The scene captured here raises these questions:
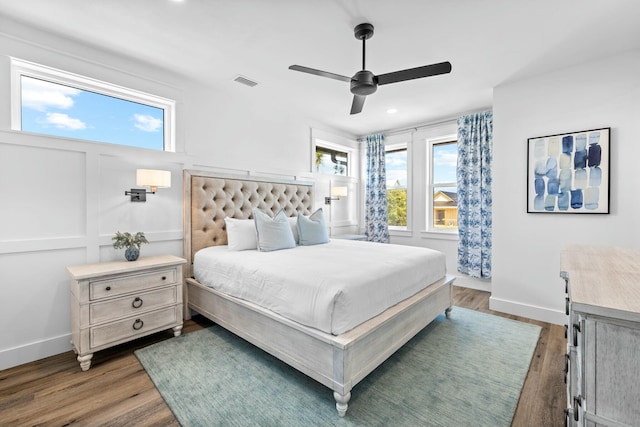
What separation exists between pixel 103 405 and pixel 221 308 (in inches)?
41.8

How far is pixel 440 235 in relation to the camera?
4996mm

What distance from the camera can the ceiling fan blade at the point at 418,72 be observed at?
7.30 feet

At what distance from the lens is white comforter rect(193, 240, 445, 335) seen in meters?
1.90

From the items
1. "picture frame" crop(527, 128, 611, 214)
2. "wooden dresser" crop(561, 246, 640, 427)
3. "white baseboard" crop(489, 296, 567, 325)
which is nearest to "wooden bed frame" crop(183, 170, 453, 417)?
"white baseboard" crop(489, 296, 567, 325)

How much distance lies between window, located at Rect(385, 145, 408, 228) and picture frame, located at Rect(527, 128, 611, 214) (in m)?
2.30

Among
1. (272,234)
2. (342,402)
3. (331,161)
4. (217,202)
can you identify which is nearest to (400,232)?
(331,161)

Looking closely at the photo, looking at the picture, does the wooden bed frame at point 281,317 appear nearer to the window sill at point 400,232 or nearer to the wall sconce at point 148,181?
the wall sconce at point 148,181

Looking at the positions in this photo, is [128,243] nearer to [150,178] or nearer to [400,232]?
[150,178]

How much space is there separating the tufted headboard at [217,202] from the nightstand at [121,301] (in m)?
0.54

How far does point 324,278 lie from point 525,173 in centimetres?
294

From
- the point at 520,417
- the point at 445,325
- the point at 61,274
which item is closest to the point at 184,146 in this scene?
the point at 61,274

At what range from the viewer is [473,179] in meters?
4.44

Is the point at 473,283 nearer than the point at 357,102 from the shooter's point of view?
No

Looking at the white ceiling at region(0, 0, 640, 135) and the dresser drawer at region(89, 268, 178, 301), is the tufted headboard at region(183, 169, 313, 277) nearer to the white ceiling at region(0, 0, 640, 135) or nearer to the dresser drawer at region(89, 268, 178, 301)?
the dresser drawer at region(89, 268, 178, 301)
